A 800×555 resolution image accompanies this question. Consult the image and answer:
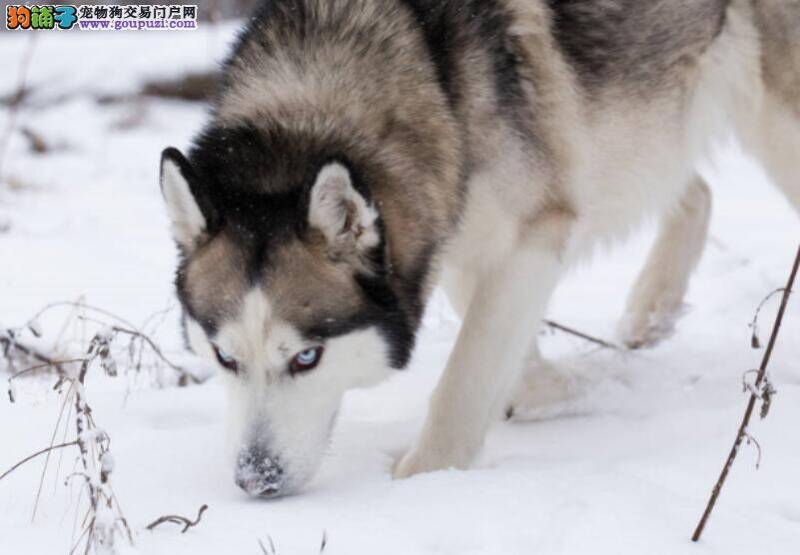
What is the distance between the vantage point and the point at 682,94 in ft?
13.9

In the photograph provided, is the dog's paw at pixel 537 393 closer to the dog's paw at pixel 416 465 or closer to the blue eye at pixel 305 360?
the dog's paw at pixel 416 465

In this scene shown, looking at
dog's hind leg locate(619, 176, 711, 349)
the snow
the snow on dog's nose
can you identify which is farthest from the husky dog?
dog's hind leg locate(619, 176, 711, 349)

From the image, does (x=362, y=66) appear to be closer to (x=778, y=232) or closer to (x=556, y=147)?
(x=556, y=147)

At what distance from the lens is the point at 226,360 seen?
312 centimetres

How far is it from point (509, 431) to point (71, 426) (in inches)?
61.2

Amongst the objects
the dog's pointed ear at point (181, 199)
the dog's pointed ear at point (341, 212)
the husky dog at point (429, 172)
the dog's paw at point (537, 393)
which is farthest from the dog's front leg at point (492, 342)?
the dog's pointed ear at point (181, 199)

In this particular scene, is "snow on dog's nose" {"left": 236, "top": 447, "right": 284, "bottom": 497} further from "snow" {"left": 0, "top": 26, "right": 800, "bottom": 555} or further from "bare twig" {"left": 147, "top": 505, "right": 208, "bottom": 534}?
"bare twig" {"left": 147, "top": 505, "right": 208, "bottom": 534}

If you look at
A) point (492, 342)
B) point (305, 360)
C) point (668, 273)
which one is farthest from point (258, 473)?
point (668, 273)

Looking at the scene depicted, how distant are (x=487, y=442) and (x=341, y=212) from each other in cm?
121

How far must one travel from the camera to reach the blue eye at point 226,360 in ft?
10.1

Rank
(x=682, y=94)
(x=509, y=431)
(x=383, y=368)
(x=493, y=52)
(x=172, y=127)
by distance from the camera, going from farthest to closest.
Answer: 1. (x=172, y=127)
2. (x=682, y=94)
3. (x=509, y=431)
4. (x=493, y=52)
5. (x=383, y=368)

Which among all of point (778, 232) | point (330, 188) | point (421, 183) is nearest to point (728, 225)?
point (778, 232)

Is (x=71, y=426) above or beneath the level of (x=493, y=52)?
beneath

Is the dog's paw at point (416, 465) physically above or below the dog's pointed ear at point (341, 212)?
below
